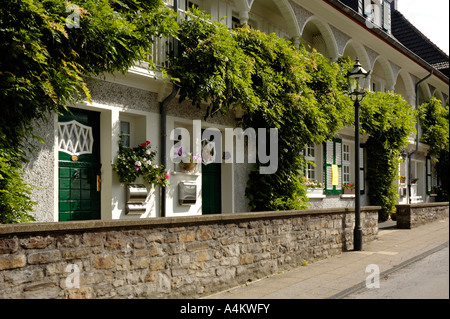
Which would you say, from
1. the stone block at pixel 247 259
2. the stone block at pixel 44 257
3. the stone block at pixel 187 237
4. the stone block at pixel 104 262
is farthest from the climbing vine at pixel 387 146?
the stone block at pixel 44 257

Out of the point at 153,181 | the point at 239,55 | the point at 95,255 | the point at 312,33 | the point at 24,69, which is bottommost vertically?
the point at 95,255

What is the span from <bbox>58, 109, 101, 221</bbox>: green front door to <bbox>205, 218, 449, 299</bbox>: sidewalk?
3.08 m

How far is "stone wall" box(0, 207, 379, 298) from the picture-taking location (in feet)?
15.8

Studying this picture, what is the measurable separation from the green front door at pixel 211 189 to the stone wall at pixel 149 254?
2.67 metres

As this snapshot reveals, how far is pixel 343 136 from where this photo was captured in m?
16.8

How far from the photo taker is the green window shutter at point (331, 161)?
15.7 m

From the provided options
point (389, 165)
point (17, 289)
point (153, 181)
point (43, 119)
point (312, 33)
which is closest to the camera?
point (17, 289)

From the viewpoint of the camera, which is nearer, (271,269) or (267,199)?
(271,269)

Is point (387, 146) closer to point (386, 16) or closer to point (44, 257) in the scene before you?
point (386, 16)

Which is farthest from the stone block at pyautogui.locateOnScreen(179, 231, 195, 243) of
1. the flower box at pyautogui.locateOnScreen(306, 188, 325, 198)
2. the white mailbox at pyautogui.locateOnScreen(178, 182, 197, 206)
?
the flower box at pyautogui.locateOnScreen(306, 188, 325, 198)

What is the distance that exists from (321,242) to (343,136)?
7.39m

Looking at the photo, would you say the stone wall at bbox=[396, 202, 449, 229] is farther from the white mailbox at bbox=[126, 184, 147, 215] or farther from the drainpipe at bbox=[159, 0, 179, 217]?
the white mailbox at bbox=[126, 184, 147, 215]

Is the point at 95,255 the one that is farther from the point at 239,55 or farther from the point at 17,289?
the point at 239,55
